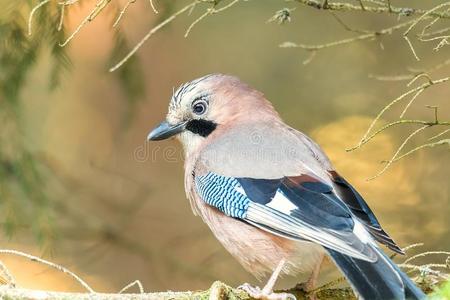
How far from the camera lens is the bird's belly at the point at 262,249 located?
3.69m

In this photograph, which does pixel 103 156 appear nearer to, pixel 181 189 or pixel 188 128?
pixel 181 189

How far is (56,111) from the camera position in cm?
684

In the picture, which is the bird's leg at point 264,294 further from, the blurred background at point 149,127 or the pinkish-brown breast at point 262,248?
the blurred background at point 149,127

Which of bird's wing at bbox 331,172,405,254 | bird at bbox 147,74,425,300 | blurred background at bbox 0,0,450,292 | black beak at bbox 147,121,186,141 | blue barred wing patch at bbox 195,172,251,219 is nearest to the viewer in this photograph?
bird at bbox 147,74,425,300

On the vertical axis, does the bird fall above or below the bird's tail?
above

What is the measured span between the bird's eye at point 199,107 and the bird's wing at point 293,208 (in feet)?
1.35

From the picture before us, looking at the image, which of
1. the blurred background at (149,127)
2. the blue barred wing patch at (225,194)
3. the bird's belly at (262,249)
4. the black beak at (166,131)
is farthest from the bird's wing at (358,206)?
the blurred background at (149,127)

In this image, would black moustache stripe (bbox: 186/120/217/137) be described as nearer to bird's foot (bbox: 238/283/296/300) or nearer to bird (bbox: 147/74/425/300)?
bird (bbox: 147/74/425/300)

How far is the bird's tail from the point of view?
305 cm

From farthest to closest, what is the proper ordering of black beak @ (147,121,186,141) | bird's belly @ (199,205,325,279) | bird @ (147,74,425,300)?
black beak @ (147,121,186,141)
bird's belly @ (199,205,325,279)
bird @ (147,74,425,300)

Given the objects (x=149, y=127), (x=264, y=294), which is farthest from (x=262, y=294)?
(x=149, y=127)

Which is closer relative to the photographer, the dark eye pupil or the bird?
the bird

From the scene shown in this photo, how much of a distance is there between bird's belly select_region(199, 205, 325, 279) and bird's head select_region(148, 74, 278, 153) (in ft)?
1.74

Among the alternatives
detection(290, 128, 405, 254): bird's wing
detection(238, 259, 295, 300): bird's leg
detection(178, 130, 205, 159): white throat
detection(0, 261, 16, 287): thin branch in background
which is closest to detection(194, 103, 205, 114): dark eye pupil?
detection(178, 130, 205, 159): white throat
